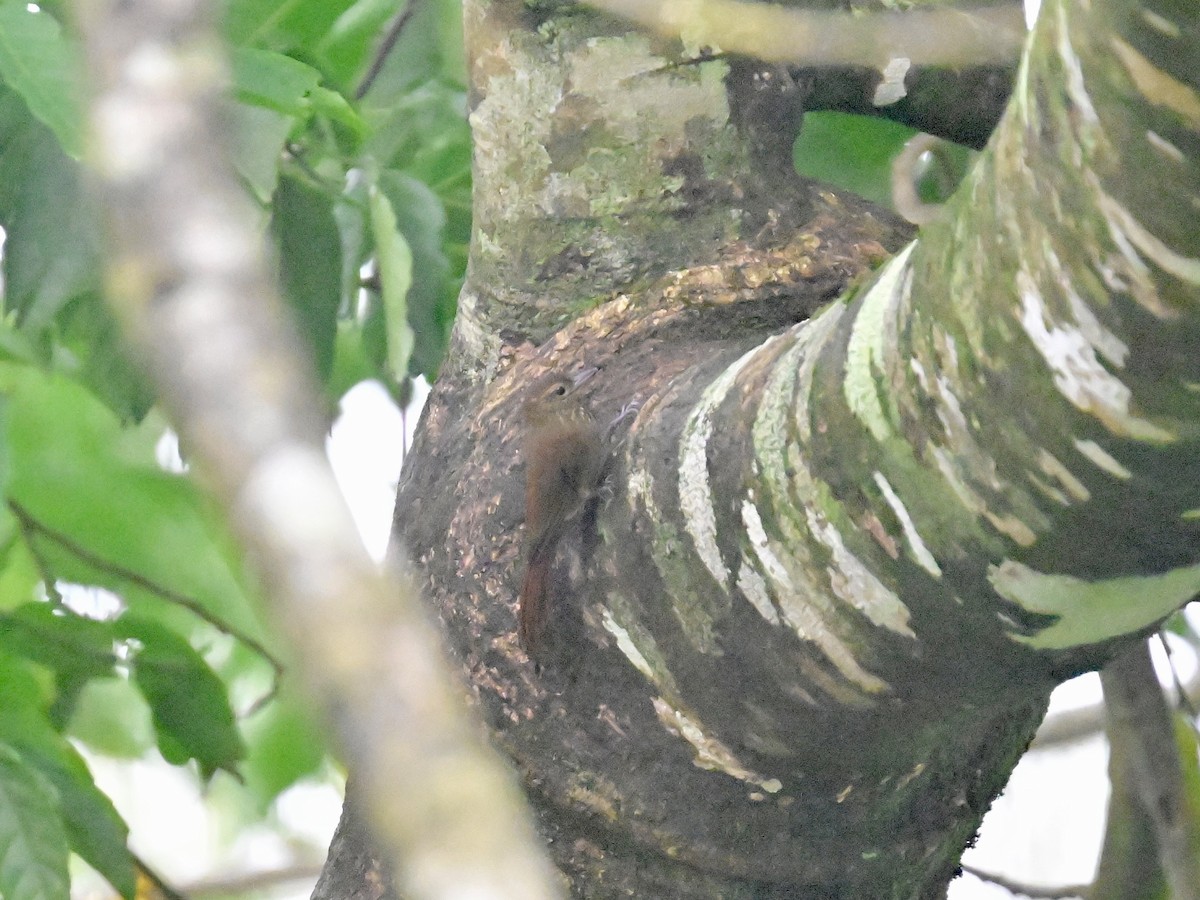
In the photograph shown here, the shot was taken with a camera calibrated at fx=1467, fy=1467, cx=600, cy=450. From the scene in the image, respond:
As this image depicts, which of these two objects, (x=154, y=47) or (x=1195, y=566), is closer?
(x=154, y=47)

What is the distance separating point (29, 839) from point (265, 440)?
957 mm

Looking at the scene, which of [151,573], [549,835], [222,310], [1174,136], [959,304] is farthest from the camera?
[151,573]

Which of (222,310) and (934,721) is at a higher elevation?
(934,721)

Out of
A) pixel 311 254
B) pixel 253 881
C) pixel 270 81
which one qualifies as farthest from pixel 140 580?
pixel 253 881

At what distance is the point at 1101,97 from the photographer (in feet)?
1.78

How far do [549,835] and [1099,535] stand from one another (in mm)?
516

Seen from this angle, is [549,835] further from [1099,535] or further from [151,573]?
[151,573]

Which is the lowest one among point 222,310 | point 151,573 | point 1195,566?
point 222,310

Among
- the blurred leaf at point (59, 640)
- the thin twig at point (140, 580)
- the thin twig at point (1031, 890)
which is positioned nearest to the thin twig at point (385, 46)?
the thin twig at point (140, 580)

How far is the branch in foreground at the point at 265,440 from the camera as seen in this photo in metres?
0.26

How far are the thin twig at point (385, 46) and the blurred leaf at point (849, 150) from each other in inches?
19.2

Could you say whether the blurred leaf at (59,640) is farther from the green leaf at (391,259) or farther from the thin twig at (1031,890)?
the thin twig at (1031,890)

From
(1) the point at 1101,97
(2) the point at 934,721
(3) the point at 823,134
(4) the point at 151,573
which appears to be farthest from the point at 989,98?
(4) the point at 151,573

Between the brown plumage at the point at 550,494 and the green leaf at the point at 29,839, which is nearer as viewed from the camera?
the brown plumage at the point at 550,494
